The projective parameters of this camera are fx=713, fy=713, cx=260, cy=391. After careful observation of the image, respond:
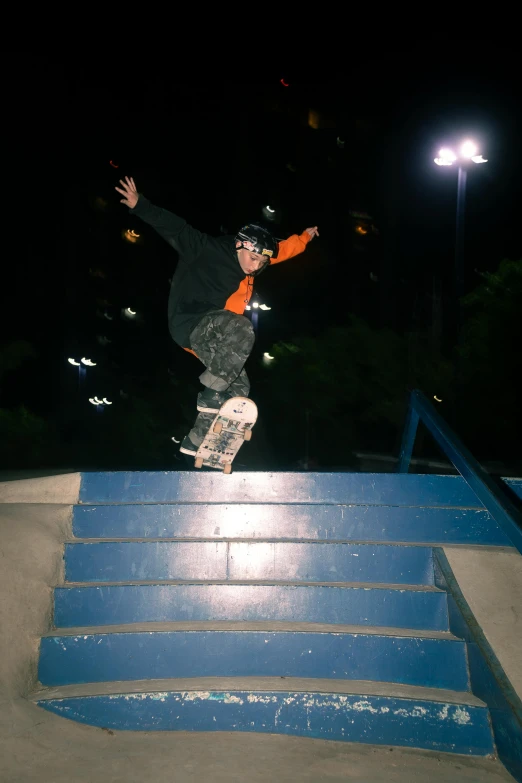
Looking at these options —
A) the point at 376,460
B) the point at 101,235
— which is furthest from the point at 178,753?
the point at 101,235

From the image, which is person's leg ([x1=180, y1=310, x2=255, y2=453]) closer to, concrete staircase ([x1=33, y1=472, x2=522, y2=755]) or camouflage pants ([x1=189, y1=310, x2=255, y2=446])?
camouflage pants ([x1=189, y1=310, x2=255, y2=446])

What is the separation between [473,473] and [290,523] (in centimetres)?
110

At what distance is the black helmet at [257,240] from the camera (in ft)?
16.3

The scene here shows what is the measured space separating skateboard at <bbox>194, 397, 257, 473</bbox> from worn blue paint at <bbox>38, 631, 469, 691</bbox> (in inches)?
60.8

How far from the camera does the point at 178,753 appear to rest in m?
3.02

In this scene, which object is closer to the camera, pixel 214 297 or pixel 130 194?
pixel 130 194

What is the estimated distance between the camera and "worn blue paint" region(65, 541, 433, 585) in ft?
12.7

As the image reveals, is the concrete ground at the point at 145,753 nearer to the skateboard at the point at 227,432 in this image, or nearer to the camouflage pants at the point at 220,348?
the skateboard at the point at 227,432

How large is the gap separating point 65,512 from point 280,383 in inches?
1033

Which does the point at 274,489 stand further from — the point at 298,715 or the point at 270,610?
the point at 298,715

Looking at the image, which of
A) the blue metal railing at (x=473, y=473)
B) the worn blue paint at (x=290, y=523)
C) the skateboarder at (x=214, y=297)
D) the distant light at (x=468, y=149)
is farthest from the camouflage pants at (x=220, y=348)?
the distant light at (x=468, y=149)

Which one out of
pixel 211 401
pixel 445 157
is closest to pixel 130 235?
pixel 445 157

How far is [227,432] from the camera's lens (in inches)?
194

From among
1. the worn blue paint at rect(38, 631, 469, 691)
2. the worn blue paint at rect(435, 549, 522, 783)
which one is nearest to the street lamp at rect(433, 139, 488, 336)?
the worn blue paint at rect(435, 549, 522, 783)
